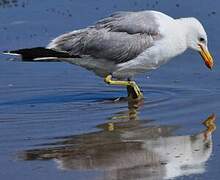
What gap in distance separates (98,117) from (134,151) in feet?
4.70

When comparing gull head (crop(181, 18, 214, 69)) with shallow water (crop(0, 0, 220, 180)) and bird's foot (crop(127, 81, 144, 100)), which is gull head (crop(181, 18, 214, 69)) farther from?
bird's foot (crop(127, 81, 144, 100))

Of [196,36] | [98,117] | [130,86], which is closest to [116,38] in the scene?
[130,86]

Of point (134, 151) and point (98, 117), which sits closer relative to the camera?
point (134, 151)

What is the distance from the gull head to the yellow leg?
29.5 inches

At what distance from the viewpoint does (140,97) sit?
974 centimetres

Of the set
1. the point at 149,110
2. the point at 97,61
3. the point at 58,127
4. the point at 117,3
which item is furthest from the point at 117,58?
the point at 117,3

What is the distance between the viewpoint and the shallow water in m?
7.10

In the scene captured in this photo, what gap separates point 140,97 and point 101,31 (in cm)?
84

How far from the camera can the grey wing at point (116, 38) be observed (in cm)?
956

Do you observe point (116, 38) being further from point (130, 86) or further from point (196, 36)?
point (196, 36)

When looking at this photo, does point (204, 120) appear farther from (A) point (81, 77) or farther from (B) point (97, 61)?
(A) point (81, 77)

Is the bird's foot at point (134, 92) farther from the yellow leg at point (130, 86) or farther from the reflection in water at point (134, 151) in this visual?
the reflection in water at point (134, 151)

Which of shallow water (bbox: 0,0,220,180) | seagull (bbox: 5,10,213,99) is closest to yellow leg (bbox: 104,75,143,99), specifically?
seagull (bbox: 5,10,213,99)

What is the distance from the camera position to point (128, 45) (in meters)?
9.67
